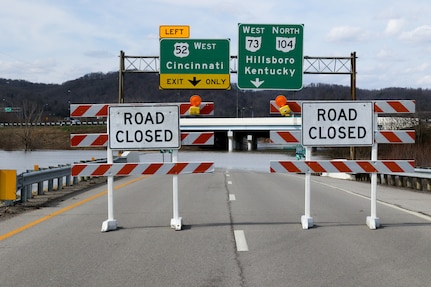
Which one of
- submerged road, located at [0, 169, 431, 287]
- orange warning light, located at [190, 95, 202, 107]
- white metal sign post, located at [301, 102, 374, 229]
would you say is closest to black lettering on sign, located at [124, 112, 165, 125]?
orange warning light, located at [190, 95, 202, 107]

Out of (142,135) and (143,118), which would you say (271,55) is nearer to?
(143,118)

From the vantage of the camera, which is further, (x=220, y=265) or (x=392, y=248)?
(x=392, y=248)

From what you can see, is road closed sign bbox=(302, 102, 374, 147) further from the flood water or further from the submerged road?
the flood water

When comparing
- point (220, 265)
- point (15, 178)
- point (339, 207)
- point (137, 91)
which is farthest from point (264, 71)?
point (137, 91)

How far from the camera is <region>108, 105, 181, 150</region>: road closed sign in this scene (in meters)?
10.1

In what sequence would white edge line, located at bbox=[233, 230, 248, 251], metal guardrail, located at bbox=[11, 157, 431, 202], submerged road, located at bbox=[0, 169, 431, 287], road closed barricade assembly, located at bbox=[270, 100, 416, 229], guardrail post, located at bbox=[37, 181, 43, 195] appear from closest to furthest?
submerged road, located at bbox=[0, 169, 431, 287] < white edge line, located at bbox=[233, 230, 248, 251] < road closed barricade assembly, located at bbox=[270, 100, 416, 229] < metal guardrail, located at bbox=[11, 157, 431, 202] < guardrail post, located at bbox=[37, 181, 43, 195]

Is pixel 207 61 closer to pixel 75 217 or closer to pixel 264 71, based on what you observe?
pixel 264 71

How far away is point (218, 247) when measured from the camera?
8.14 metres

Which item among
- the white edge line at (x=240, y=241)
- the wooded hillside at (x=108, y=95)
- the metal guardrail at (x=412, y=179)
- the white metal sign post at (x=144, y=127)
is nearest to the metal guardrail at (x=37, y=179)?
the white metal sign post at (x=144, y=127)

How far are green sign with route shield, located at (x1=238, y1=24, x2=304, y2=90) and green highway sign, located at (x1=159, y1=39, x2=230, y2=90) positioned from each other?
0.80m

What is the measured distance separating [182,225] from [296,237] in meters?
2.20

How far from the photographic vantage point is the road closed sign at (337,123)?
33.5 feet

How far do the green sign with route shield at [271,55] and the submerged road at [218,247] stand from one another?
34.6 ft

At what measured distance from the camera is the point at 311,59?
90.7 ft
